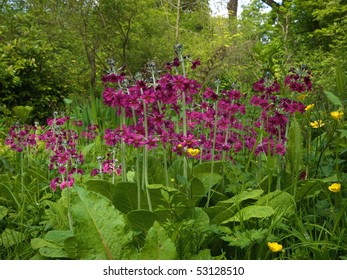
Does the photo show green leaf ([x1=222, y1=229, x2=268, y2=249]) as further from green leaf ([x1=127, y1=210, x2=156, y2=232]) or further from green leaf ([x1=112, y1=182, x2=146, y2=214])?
green leaf ([x1=112, y1=182, x2=146, y2=214])

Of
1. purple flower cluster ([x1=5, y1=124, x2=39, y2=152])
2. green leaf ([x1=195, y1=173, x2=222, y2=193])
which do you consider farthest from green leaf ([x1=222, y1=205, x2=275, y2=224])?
purple flower cluster ([x1=5, y1=124, x2=39, y2=152])

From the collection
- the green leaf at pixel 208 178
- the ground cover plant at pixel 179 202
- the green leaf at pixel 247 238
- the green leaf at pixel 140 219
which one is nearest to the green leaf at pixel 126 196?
the ground cover plant at pixel 179 202

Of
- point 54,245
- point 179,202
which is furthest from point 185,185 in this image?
point 54,245

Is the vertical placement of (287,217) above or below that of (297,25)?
below

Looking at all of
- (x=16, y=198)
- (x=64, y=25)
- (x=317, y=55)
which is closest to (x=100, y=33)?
(x=64, y=25)

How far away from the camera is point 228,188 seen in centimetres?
228

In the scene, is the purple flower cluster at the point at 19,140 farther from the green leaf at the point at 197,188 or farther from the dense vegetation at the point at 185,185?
the green leaf at the point at 197,188

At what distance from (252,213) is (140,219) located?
45 cm

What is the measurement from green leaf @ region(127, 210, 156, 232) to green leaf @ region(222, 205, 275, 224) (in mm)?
310

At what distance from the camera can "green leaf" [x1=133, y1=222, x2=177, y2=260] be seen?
1.63 meters

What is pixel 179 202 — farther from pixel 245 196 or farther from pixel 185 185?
pixel 245 196

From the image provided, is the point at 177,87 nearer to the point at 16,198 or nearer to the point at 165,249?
the point at 165,249

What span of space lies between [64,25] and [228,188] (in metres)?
10.1

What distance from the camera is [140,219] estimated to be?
1880 millimetres
